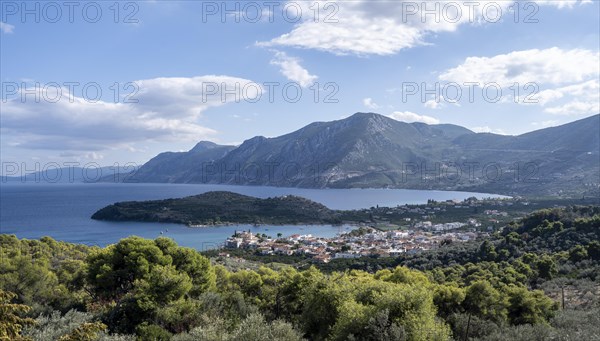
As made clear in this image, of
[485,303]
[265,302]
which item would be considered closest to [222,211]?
[265,302]

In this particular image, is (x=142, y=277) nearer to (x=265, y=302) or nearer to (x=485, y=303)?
(x=265, y=302)

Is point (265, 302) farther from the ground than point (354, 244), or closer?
farther from the ground

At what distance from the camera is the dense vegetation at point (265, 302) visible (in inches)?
354

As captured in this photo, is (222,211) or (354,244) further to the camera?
(222,211)

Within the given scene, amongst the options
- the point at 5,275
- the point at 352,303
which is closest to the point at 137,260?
the point at 5,275

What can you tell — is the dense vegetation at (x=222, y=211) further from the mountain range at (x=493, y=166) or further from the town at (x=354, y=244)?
the mountain range at (x=493, y=166)

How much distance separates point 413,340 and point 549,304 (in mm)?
9562

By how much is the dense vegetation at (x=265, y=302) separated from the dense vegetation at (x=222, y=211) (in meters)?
62.7

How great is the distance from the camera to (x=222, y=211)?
90.2 metres

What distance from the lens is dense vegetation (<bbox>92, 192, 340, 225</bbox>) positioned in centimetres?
8519

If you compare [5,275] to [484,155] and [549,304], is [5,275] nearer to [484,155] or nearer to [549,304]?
[549,304]

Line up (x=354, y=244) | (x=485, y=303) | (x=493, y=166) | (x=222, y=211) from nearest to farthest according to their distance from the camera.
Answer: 1. (x=485, y=303)
2. (x=354, y=244)
3. (x=222, y=211)
4. (x=493, y=166)

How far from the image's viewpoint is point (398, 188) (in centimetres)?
17088

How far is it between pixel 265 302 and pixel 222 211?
76515 mm
